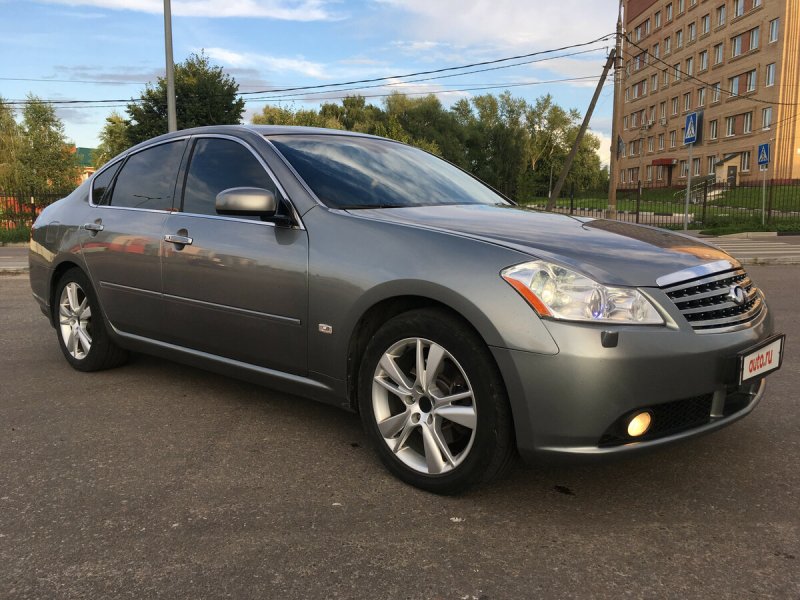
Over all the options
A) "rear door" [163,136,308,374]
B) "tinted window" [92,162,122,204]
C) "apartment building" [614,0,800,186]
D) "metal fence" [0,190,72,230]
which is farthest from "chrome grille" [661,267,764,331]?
"apartment building" [614,0,800,186]

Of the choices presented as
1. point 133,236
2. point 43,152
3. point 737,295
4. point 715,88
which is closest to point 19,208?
point 43,152

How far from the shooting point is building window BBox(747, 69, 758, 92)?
41.8 meters

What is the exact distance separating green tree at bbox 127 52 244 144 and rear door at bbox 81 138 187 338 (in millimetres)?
31506

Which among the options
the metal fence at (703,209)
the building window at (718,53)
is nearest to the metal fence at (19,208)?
the metal fence at (703,209)

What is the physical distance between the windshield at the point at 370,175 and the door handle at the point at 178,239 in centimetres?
70

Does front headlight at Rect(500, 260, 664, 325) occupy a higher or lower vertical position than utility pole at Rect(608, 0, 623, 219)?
lower

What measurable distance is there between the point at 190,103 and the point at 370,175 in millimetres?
34274

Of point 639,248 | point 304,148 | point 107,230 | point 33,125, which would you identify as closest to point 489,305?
Result: point 639,248

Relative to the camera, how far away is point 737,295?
2766 millimetres

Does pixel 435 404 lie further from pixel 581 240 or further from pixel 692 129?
pixel 692 129

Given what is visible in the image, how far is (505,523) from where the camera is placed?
2.53 metres

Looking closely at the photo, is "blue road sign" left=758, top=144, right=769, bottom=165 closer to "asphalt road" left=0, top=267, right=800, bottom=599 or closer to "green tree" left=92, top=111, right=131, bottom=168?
"asphalt road" left=0, top=267, right=800, bottom=599

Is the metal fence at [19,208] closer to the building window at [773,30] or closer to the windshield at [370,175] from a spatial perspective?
the windshield at [370,175]

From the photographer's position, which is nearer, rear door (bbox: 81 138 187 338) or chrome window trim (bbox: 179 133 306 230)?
chrome window trim (bbox: 179 133 306 230)
